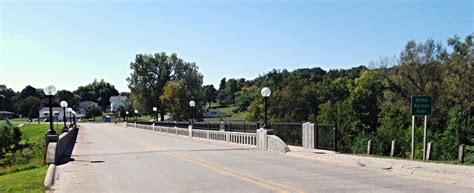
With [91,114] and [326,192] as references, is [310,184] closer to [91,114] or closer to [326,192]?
[326,192]

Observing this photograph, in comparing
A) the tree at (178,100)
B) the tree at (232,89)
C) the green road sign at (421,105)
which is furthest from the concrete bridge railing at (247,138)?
the tree at (232,89)

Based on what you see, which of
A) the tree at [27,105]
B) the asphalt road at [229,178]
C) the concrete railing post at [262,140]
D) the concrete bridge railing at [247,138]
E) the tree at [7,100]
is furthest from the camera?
the tree at [27,105]

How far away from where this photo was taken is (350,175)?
1280 centimetres

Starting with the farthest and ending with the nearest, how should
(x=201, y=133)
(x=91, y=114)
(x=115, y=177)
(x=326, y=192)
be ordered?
(x=91, y=114) < (x=201, y=133) < (x=115, y=177) < (x=326, y=192)

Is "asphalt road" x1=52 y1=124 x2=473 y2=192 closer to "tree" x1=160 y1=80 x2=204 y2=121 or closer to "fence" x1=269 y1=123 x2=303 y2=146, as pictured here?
"fence" x1=269 y1=123 x2=303 y2=146

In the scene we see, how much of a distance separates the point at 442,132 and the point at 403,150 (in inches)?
541

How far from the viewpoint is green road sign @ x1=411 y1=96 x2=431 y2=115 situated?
1961 centimetres

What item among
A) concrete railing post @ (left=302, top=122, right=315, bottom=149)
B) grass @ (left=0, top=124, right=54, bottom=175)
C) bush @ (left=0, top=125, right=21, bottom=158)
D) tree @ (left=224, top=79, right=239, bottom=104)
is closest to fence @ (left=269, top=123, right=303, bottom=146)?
concrete railing post @ (left=302, top=122, right=315, bottom=149)

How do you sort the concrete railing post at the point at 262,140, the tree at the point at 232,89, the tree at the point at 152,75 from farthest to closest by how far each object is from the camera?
the tree at the point at 232,89 → the tree at the point at 152,75 → the concrete railing post at the point at 262,140

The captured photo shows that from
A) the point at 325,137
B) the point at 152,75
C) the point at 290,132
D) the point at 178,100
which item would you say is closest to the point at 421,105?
the point at 325,137

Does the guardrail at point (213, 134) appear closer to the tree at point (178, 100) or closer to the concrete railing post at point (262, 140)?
the concrete railing post at point (262, 140)

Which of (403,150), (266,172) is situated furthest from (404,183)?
(403,150)

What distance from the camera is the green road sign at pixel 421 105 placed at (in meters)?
19.6

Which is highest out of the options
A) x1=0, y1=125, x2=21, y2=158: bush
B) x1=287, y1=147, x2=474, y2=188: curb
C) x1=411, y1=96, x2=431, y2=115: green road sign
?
x1=411, y1=96, x2=431, y2=115: green road sign
